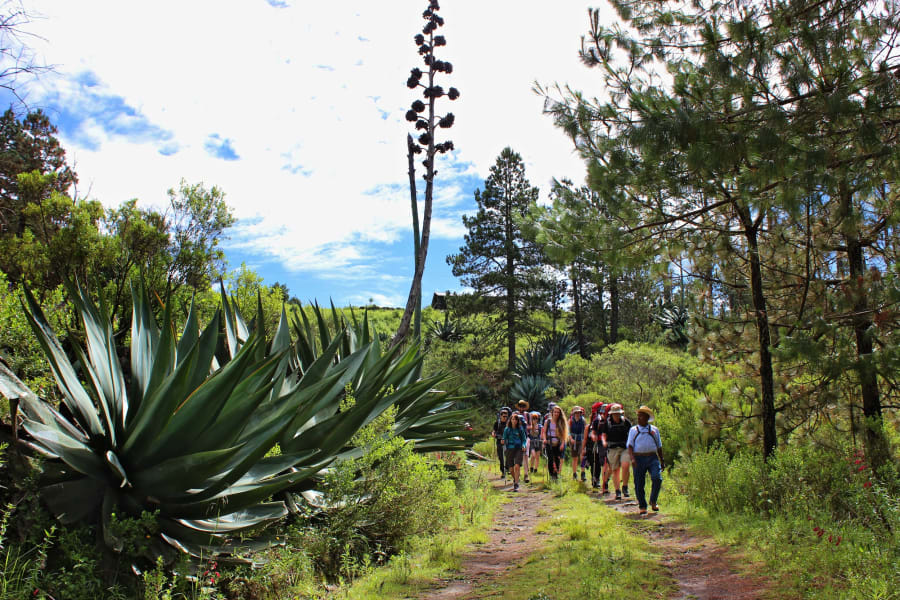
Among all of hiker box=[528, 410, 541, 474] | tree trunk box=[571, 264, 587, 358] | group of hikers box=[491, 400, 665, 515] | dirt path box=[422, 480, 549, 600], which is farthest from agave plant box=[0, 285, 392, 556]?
tree trunk box=[571, 264, 587, 358]

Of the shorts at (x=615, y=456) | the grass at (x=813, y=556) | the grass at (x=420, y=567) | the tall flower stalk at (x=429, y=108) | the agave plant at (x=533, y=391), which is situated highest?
the tall flower stalk at (x=429, y=108)

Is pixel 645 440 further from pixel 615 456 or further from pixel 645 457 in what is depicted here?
pixel 615 456

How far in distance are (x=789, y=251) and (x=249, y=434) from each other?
7307 millimetres

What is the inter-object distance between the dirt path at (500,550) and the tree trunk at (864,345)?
155 inches

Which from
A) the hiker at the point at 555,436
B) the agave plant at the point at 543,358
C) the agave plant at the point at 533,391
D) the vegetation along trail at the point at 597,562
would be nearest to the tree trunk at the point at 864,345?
the vegetation along trail at the point at 597,562

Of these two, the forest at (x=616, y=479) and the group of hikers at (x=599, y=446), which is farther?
the group of hikers at (x=599, y=446)

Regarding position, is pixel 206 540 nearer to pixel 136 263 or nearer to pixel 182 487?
pixel 182 487

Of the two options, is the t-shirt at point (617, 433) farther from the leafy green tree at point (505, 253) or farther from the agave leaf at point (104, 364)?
the leafy green tree at point (505, 253)

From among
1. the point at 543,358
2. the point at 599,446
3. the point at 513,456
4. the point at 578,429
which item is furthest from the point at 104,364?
the point at 543,358

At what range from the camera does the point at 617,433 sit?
938 centimetres

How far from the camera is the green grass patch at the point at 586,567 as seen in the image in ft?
15.0

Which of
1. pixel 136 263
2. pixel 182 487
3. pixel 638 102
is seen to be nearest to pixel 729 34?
pixel 638 102

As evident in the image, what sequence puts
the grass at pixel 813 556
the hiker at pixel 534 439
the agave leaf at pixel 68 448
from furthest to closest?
the hiker at pixel 534 439, the grass at pixel 813 556, the agave leaf at pixel 68 448

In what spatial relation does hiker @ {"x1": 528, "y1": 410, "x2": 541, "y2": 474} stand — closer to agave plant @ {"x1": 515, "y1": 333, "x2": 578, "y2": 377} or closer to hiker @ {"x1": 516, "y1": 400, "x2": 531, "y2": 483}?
hiker @ {"x1": 516, "y1": 400, "x2": 531, "y2": 483}
